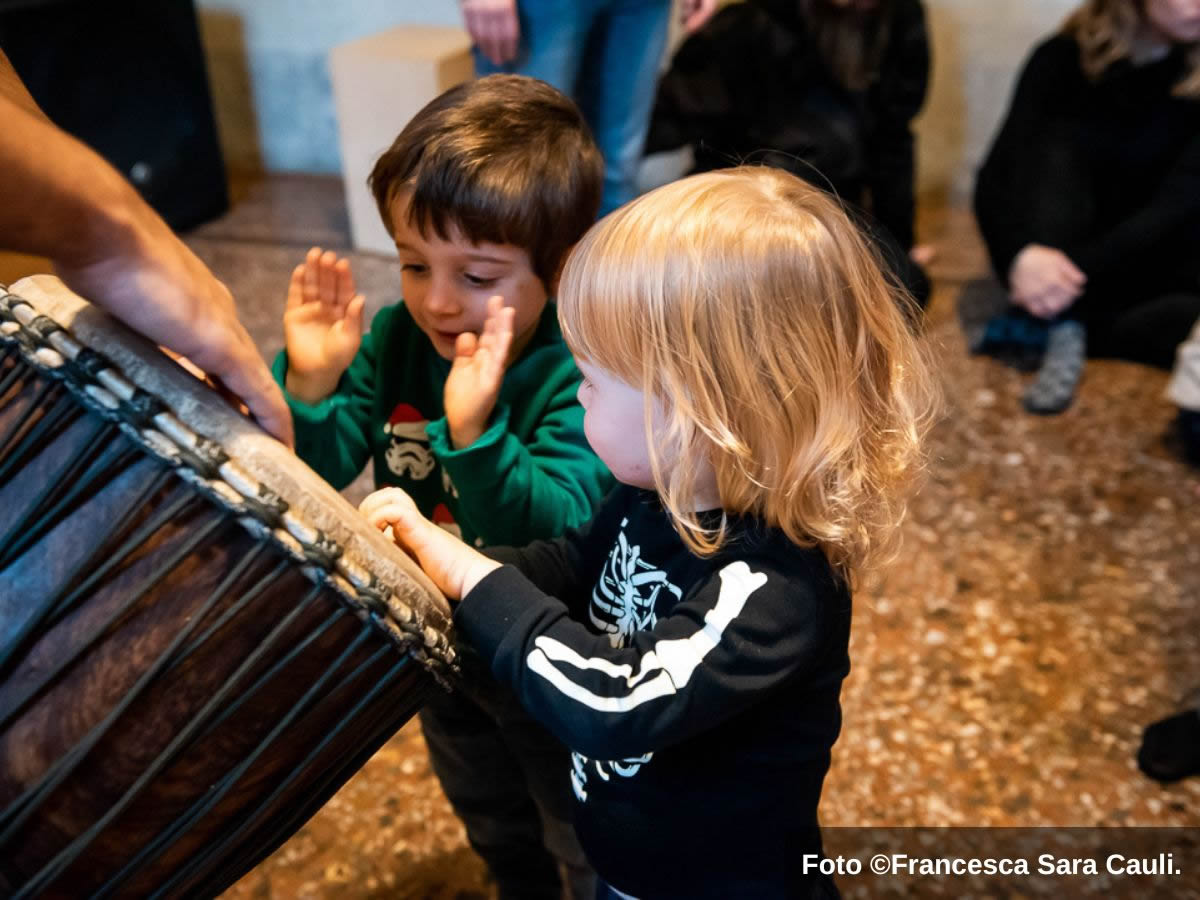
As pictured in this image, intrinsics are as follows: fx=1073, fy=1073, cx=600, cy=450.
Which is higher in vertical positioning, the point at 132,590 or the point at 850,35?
the point at 132,590

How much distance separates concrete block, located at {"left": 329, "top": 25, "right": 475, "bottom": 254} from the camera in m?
2.94

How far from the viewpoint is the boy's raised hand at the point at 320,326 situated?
3.57 ft

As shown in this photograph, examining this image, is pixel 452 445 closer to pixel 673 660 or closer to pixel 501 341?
pixel 501 341

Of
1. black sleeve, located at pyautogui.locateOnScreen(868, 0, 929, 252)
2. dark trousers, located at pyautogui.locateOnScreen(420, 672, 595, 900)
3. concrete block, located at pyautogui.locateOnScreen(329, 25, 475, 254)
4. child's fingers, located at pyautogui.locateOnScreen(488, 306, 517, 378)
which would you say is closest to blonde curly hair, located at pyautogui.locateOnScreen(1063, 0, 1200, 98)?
black sleeve, located at pyautogui.locateOnScreen(868, 0, 929, 252)

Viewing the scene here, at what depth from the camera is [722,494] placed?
81cm

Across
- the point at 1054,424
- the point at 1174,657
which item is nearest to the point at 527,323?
the point at 1174,657

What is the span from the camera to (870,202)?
311cm

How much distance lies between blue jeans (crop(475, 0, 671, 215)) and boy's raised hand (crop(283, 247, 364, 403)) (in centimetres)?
110

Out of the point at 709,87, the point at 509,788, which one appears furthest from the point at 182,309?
the point at 709,87

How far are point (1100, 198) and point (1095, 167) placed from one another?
3.3 inches

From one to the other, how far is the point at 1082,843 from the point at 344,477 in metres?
1.12

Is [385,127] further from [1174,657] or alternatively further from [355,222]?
[1174,657]

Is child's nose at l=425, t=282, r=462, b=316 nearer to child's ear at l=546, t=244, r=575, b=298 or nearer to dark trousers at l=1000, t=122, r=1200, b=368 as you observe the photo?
child's ear at l=546, t=244, r=575, b=298

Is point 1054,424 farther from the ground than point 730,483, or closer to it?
closer to it
